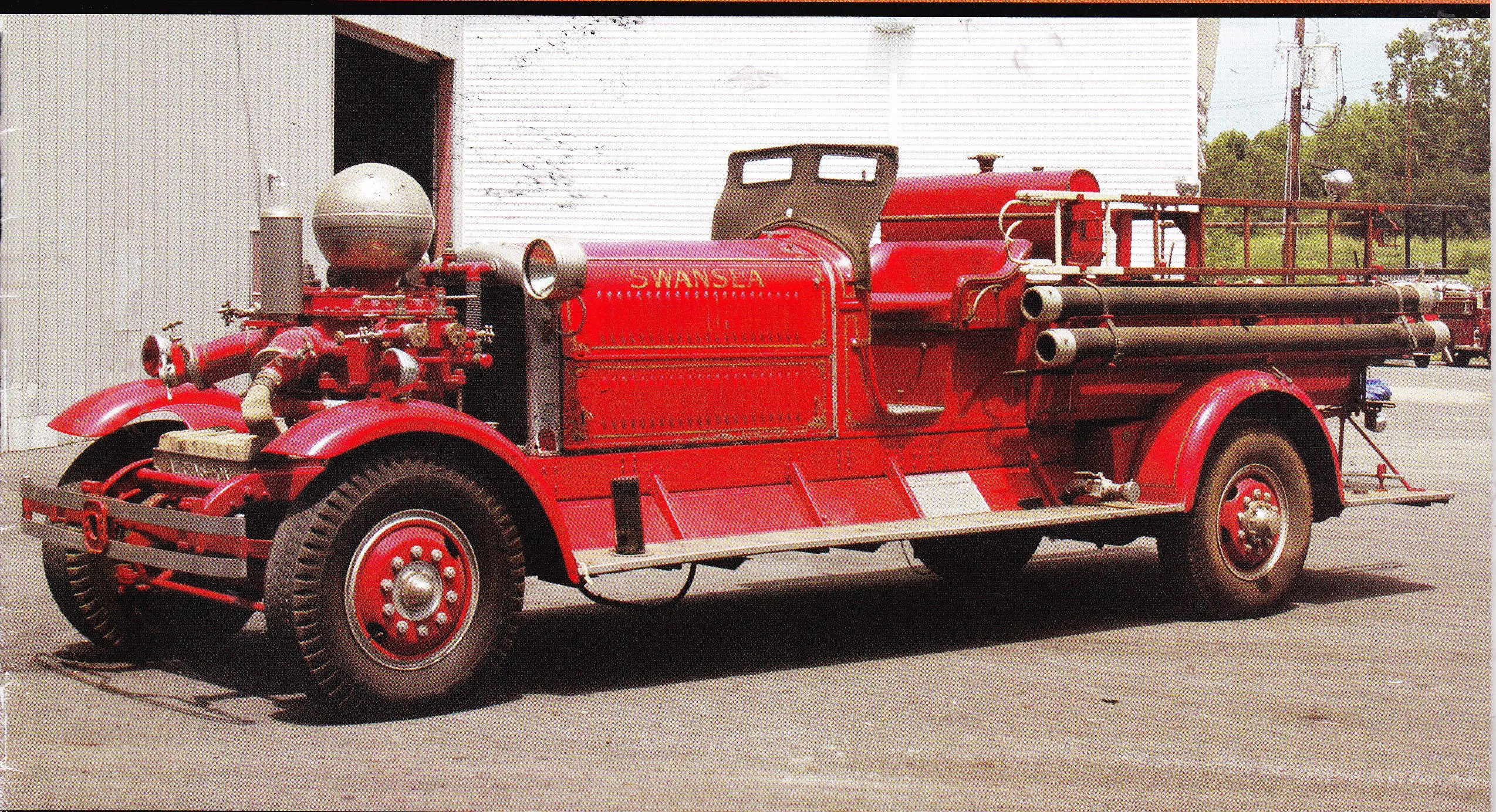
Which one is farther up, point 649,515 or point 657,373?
point 657,373

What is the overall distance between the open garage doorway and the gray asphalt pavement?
1010 cm

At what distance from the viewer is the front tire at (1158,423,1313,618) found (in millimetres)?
7402

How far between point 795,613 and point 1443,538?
5387 mm

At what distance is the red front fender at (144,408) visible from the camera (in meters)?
6.13

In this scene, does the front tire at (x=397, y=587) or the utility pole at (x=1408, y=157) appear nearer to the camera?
the front tire at (x=397, y=587)

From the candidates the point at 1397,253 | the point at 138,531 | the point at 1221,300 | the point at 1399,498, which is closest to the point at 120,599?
the point at 138,531

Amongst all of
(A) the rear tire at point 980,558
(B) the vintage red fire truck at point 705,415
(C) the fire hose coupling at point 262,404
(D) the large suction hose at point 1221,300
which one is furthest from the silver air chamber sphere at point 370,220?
(A) the rear tire at point 980,558

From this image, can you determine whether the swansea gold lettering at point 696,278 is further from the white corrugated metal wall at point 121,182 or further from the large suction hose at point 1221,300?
the white corrugated metal wall at point 121,182

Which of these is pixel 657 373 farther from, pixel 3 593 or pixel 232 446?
pixel 3 593

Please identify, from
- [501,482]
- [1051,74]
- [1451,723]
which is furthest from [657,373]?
[1051,74]

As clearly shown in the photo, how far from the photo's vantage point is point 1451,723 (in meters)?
5.53

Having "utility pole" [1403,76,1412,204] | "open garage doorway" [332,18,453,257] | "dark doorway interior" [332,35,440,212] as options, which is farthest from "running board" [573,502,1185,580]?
"dark doorway interior" [332,35,440,212]

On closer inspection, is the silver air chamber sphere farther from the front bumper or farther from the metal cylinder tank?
the front bumper

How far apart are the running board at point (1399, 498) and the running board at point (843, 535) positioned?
1.37 metres
